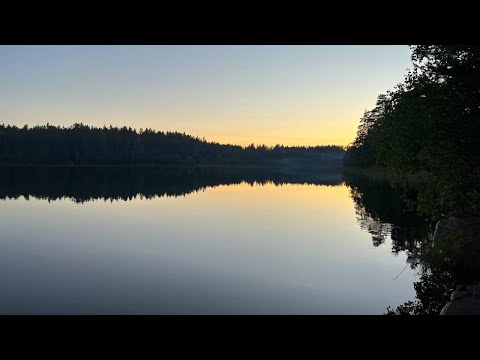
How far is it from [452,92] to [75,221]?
96.9 feet

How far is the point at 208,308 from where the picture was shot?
13.1 meters

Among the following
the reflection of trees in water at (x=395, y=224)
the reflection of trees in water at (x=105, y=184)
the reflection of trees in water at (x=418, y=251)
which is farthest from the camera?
the reflection of trees in water at (x=105, y=184)

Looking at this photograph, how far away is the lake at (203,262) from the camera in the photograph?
539 inches

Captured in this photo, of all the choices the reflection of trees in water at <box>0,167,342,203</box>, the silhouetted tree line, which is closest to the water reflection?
the silhouetted tree line

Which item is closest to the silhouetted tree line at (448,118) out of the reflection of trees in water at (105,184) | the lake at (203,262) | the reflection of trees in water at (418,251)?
the reflection of trees in water at (418,251)

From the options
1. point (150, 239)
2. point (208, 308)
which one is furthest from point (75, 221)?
point (208, 308)

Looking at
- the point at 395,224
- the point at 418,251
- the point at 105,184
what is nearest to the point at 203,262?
the point at 418,251

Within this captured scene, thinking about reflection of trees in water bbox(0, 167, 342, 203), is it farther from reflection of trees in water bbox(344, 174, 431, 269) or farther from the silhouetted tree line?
the silhouetted tree line

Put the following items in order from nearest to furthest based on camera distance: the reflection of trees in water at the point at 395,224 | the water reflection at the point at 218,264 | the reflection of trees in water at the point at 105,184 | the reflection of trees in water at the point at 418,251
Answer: the reflection of trees in water at the point at 418,251, the water reflection at the point at 218,264, the reflection of trees in water at the point at 395,224, the reflection of trees in water at the point at 105,184

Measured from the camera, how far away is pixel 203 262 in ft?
64.2

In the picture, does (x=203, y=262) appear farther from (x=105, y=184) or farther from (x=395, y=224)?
(x=105, y=184)

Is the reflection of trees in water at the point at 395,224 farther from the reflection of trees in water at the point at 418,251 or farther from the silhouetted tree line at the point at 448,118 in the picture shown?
the silhouetted tree line at the point at 448,118
